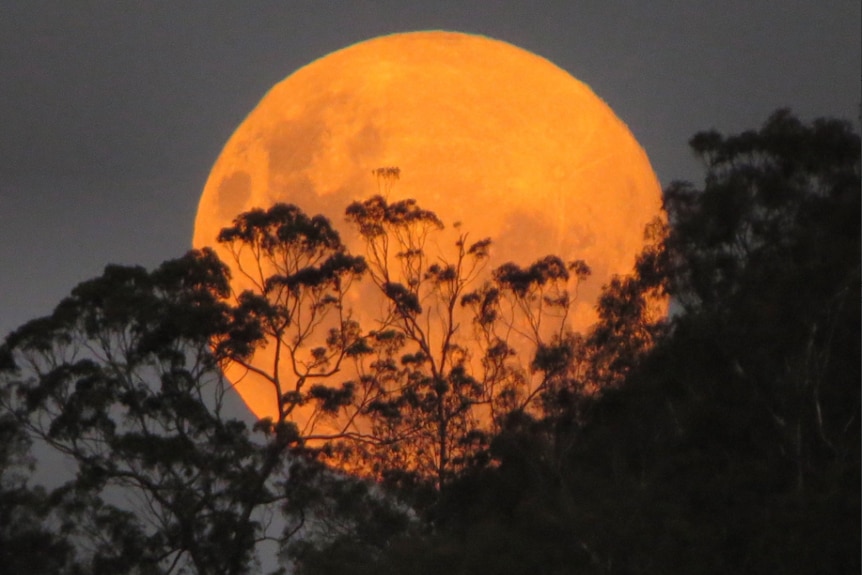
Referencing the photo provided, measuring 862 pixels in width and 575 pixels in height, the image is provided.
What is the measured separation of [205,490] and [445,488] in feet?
17.2

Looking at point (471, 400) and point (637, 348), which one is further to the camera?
point (471, 400)

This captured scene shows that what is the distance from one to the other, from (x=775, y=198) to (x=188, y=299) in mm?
13409

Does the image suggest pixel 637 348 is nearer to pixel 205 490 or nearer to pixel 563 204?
pixel 563 204

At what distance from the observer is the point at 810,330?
115ft

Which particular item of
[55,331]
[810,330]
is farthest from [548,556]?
[55,331]

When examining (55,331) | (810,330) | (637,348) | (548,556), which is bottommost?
(548,556)

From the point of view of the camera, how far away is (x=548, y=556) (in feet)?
118

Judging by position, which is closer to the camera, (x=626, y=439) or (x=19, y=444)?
(x=626, y=439)

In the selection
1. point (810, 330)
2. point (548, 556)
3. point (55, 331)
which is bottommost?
point (548, 556)

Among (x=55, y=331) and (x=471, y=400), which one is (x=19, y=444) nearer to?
(x=55, y=331)

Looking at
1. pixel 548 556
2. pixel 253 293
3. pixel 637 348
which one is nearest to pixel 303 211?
pixel 253 293

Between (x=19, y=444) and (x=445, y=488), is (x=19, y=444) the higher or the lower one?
the higher one

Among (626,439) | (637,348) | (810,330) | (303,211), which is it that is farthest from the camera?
(303,211)

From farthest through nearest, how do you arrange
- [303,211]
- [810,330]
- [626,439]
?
[303,211] < [626,439] < [810,330]
